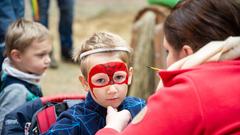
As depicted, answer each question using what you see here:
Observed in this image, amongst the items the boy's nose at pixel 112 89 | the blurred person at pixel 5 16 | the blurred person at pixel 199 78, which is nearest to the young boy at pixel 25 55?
the blurred person at pixel 5 16

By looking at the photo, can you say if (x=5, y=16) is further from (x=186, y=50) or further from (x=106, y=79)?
(x=186, y=50)

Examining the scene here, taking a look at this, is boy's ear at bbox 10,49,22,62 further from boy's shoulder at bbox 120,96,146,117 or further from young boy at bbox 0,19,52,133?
boy's shoulder at bbox 120,96,146,117

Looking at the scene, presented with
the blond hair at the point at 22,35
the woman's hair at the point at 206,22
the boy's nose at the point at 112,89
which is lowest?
the boy's nose at the point at 112,89

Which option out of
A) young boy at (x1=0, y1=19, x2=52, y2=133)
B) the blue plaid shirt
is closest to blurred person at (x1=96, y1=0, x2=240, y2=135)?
the blue plaid shirt

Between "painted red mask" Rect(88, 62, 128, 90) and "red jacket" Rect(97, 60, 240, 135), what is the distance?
0.44 meters

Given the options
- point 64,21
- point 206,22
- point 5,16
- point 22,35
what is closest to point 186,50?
point 206,22

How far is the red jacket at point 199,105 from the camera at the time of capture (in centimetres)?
160

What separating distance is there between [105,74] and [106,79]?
0.06 feet

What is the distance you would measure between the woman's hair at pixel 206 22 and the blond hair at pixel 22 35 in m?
1.31

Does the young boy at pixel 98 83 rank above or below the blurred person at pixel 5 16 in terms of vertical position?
below

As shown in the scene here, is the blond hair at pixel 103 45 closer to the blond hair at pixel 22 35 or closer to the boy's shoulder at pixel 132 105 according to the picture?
the boy's shoulder at pixel 132 105

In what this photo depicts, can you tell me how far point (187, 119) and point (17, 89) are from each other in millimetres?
1293

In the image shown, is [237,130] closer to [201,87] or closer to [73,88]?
[201,87]

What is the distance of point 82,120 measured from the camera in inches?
82.7
